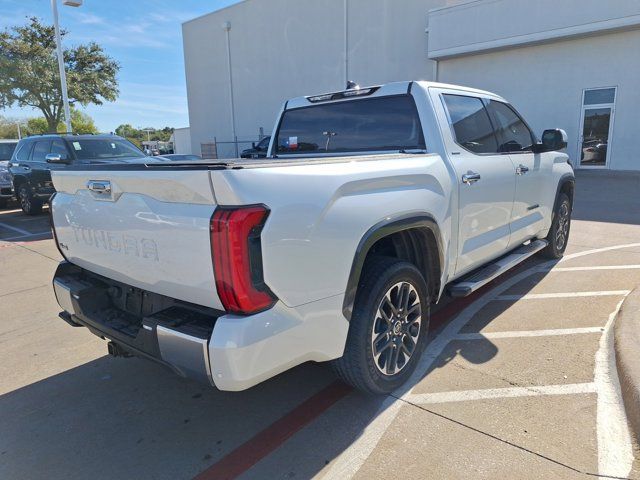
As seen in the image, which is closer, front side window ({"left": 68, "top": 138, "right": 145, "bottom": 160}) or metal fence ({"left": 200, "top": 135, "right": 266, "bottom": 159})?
front side window ({"left": 68, "top": 138, "right": 145, "bottom": 160})

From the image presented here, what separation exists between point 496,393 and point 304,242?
178 centimetres

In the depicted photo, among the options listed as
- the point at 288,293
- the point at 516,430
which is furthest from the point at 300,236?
the point at 516,430

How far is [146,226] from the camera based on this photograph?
2.30 m

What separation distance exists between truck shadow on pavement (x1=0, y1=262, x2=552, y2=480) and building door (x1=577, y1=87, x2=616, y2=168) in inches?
641

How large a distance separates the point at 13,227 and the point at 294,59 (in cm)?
2063

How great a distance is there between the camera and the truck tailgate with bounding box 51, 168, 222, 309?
6.79 ft

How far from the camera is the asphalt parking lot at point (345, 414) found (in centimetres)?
241

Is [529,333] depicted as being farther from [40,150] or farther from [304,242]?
[40,150]

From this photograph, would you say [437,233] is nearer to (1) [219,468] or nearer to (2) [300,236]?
(2) [300,236]

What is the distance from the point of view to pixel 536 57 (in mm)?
17250

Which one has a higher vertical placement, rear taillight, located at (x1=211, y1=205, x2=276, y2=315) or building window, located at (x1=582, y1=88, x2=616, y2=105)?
building window, located at (x1=582, y1=88, x2=616, y2=105)

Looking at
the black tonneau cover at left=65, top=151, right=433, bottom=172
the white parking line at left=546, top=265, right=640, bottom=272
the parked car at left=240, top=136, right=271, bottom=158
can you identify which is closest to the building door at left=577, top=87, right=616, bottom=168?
the parked car at left=240, top=136, right=271, bottom=158

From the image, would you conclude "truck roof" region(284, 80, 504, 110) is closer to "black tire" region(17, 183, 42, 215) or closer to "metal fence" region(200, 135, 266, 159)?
"black tire" region(17, 183, 42, 215)

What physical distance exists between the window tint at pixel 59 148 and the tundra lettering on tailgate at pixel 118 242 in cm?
817
